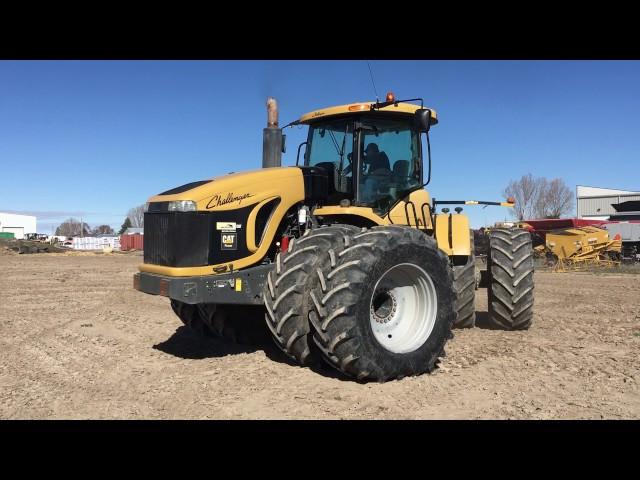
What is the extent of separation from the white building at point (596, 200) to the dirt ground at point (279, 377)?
43.9 metres

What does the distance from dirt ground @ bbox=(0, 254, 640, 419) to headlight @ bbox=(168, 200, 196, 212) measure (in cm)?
173

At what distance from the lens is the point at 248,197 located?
604 centimetres

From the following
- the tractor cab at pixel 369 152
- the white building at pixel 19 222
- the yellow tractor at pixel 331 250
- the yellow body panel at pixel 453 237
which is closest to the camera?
the yellow tractor at pixel 331 250

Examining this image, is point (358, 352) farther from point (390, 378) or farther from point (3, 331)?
point (3, 331)

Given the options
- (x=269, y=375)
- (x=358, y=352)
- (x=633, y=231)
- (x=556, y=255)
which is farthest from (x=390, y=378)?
(x=633, y=231)

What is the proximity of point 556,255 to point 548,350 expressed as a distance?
57.5 ft

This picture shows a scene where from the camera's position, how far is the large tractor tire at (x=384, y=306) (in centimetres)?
504

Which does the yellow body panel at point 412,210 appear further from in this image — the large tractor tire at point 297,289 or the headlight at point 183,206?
the headlight at point 183,206

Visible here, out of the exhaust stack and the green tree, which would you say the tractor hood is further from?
the green tree

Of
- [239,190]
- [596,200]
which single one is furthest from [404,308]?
[596,200]

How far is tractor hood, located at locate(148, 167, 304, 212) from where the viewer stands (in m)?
5.85

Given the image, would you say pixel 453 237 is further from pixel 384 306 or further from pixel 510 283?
pixel 384 306

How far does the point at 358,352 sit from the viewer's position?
16.6ft

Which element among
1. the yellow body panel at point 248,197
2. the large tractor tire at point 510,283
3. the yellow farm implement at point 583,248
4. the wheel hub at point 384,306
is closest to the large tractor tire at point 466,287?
the large tractor tire at point 510,283
